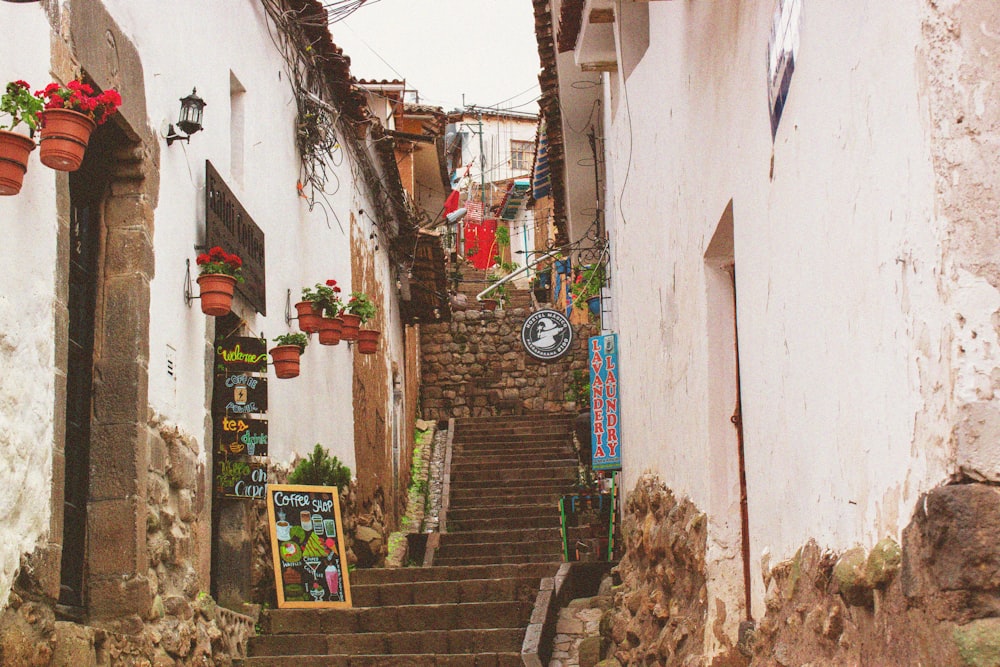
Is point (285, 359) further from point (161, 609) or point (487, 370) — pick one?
point (487, 370)

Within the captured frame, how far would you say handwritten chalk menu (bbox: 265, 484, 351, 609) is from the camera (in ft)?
33.1

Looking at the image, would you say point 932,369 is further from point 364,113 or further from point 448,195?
point 448,195

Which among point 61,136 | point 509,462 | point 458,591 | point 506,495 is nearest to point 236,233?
point 458,591

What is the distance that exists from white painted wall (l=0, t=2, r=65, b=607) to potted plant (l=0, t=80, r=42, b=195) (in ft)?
0.94

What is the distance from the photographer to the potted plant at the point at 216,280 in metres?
8.34

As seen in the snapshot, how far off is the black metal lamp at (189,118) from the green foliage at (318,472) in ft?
13.6

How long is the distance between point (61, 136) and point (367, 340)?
858 centimetres

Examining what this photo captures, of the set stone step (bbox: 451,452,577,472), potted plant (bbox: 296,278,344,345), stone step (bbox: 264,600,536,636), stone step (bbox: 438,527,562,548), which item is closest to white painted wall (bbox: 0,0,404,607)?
potted plant (bbox: 296,278,344,345)

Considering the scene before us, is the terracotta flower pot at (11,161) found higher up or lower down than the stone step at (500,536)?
higher up

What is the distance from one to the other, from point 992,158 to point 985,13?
0.35 meters

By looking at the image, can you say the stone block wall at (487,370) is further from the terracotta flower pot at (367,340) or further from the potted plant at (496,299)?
the terracotta flower pot at (367,340)

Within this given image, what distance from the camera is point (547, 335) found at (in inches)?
766

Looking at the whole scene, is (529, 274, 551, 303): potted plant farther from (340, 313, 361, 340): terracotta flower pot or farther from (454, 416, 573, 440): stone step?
(340, 313, 361, 340): terracotta flower pot

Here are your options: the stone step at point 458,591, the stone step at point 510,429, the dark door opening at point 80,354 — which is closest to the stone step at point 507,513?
the stone step at point 510,429
